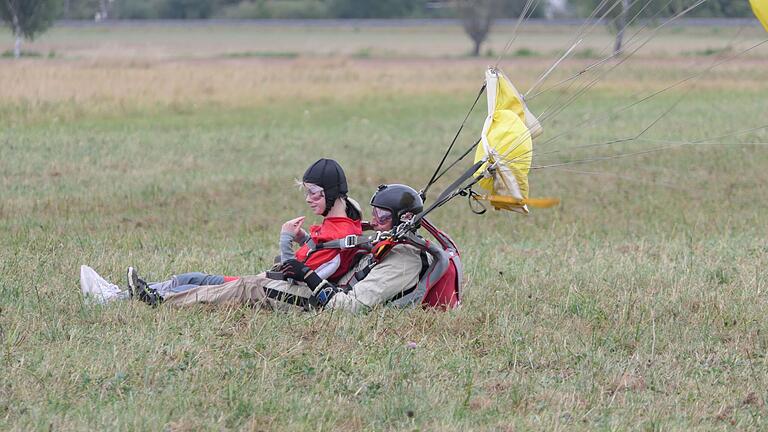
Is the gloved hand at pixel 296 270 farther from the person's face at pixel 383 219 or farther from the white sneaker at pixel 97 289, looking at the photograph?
the white sneaker at pixel 97 289

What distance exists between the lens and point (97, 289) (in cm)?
756

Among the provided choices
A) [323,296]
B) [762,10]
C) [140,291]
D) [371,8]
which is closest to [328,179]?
[323,296]

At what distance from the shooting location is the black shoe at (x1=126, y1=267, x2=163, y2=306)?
743cm

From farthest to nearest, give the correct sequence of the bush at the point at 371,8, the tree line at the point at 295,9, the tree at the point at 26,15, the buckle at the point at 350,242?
the bush at the point at 371,8, the tree line at the point at 295,9, the tree at the point at 26,15, the buckle at the point at 350,242

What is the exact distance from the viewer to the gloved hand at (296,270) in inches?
282

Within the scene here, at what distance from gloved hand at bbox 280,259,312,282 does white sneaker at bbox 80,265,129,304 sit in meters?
1.22

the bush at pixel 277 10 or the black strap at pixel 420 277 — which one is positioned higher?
the black strap at pixel 420 277

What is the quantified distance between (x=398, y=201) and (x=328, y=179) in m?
0.51

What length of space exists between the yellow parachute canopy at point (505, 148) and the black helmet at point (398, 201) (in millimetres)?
472

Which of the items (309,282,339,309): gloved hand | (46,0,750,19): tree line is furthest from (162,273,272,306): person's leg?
(46,0,750,19): tree line

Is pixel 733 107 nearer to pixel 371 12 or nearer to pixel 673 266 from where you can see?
pixel 673 266

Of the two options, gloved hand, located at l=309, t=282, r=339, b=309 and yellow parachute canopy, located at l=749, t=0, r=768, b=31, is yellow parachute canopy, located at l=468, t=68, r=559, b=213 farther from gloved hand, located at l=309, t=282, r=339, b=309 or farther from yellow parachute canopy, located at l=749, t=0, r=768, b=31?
yellow parachute canopy, located at l=749, t=0, r=768, b=31

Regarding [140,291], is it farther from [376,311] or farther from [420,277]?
[420,277]

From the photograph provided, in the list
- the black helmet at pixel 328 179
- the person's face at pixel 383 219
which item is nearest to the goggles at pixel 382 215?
the person's face at pixel 383 219
